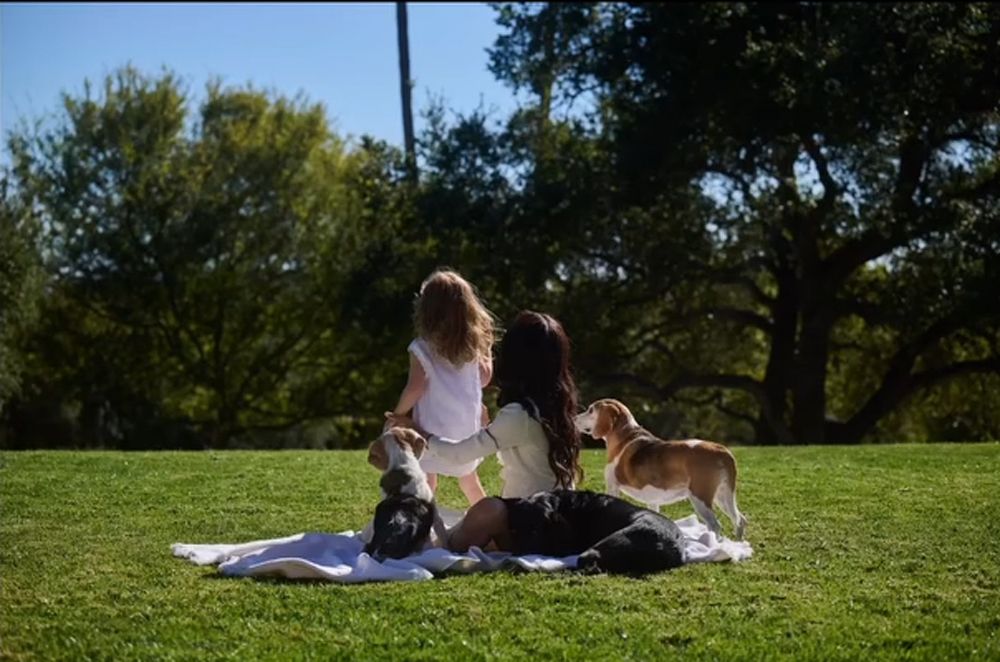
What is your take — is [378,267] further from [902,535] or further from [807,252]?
[902,535]

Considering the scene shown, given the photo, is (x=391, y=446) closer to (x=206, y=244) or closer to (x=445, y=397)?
(x=445, y=397)

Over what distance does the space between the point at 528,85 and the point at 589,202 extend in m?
3.41

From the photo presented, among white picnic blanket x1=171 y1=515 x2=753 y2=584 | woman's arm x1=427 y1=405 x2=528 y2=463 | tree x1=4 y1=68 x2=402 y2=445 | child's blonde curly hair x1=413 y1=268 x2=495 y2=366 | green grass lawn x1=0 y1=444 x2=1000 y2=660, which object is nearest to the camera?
green grass lawn x1=0 y1=444 x2=1000 y2=660

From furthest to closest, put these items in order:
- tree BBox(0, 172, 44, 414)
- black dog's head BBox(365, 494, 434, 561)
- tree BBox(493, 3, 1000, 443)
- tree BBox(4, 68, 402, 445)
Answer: tree BBox(4, 68, 402, 445)
tree BBox(0, 172, 44, 414)
tree BBox(493, 3, 1000, 443)
black dog's head BBox(365, 494, 434, 561)

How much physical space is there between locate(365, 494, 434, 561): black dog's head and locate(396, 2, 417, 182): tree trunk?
22.2 meters

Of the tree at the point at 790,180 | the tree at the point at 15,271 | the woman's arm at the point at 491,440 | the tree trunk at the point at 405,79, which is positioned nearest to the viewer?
the woman's arm at the point at 491,440

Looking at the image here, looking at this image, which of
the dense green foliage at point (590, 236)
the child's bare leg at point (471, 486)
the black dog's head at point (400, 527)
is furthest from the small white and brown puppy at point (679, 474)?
the dense green foliage at point (590, 236)

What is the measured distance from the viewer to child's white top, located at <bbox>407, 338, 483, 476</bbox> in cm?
941

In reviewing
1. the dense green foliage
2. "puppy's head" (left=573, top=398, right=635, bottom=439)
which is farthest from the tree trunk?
"puppy's head" (left=573, top=398, right=635, bottom=439)

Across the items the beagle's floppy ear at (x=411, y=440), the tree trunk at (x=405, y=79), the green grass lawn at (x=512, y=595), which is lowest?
the green grass lawn at (x=512, y=595)

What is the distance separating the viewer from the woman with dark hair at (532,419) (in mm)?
8477

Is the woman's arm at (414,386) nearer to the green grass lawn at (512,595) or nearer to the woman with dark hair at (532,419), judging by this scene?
the woman with dark hair at (532,419)

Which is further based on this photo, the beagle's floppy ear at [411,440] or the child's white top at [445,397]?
the child's white top at [445,397]

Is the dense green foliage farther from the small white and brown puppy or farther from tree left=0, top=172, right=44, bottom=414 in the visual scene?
the small white and brown puppy
